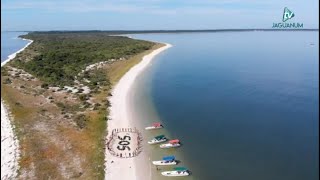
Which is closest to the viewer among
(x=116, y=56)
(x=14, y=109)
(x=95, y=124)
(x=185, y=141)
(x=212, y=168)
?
(x=212, y=168)

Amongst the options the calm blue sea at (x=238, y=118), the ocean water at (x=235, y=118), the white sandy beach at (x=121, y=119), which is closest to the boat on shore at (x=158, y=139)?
the ocean water at (x=235, y=118)

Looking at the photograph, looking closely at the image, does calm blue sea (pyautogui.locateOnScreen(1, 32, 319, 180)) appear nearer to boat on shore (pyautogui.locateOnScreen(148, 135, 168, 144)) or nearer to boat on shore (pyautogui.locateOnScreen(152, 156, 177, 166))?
boat on shore (pyautogui.locateOnScreen(152, 156, 177, 166))

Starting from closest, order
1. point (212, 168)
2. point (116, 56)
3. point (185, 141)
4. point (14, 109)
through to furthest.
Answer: point (212, 168) → point (185, 141) → point (14, 109) → point (116, 56)

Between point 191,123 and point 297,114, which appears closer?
point 191,123

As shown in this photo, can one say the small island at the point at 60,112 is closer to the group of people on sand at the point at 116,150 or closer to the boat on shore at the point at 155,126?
the group of people on sand at the point at 116,150

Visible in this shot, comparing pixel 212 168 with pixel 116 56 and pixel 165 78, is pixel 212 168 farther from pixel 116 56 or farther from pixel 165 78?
pixel 116 56

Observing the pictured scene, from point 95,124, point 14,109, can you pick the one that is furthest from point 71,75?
point 95,124
